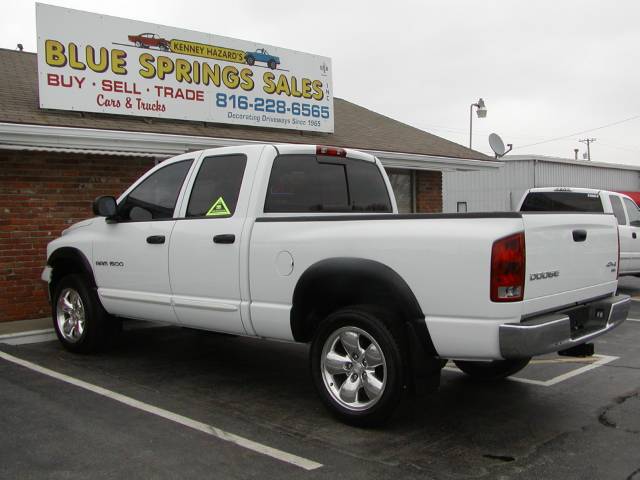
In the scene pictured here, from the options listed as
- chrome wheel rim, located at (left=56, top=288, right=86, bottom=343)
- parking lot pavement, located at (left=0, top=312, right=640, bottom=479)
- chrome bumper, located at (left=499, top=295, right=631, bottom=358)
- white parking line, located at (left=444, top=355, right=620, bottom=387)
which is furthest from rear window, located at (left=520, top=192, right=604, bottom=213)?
chrome wheel rim, located at (left=56, top=288, right=86, bottom=343)

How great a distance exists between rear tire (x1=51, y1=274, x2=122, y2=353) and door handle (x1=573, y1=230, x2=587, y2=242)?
14.8 ft

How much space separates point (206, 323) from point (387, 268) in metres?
1.91

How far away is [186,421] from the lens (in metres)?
4.73

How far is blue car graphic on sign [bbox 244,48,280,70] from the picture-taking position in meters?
10.7

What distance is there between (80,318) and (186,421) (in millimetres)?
2638

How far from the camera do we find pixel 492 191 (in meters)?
26.5

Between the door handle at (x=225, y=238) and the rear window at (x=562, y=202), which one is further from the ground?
the rear window at (x=562, y=202)

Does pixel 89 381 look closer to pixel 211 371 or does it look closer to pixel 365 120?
pixel 211 371

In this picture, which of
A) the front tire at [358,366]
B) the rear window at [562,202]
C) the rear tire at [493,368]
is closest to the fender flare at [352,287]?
the front tire at [358,366]

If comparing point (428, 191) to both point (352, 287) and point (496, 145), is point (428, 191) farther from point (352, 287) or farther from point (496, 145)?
point (352, 287)

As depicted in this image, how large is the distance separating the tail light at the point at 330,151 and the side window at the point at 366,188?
0.44ft

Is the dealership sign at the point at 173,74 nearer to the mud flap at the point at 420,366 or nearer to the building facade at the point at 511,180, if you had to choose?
the mud flap at the point at 420,366

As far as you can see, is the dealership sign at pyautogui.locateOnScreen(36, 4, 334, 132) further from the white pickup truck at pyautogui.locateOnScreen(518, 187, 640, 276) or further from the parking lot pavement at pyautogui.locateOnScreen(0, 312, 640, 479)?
the white pickup truck at pyautogui.locateOnScreen(518, 187, 640, 276)

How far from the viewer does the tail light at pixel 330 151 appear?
5.71m
